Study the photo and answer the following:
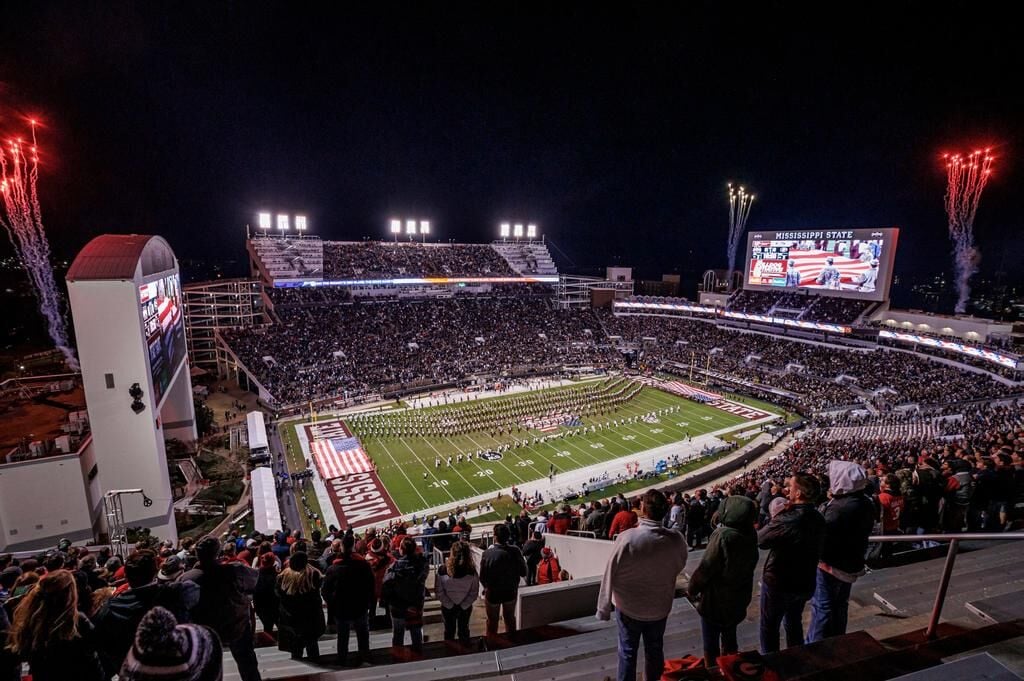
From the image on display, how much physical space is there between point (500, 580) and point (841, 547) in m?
3.05

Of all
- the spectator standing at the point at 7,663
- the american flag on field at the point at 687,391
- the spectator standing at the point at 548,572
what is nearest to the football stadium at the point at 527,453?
the spectator standing at the point at 548,572

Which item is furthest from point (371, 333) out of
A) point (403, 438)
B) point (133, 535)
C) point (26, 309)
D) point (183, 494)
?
point (26, 309)

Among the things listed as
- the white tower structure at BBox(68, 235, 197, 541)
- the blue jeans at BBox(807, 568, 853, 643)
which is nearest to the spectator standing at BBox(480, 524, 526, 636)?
the blue jeans at BBox(807, 568, 853, 643)

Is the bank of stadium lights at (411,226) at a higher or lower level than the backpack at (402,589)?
higher

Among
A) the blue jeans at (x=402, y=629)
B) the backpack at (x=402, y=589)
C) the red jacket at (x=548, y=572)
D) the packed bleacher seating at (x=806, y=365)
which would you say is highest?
the backpack at (x=402, y=589)

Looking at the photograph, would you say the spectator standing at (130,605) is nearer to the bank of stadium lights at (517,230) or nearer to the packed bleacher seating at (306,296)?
the packed bleacher seating at (306,296)

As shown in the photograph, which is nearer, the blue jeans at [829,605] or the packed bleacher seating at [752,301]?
the blue jeans at [829,605]

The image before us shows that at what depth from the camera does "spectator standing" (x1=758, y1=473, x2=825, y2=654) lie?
135 inches

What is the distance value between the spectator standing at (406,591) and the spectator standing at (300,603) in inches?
27.1

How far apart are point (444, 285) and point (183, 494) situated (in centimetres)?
3910

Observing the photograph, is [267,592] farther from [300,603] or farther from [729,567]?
[729,567]

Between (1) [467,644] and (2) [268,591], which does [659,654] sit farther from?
(2) [268,591]

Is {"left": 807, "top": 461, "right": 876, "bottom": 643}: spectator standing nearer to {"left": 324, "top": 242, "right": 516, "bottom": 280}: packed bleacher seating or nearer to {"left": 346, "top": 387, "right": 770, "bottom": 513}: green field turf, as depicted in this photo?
{"left": 346, "top": 387, "right": 770, "bottom": 513}: green field turf

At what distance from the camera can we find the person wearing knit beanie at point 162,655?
2.15 meters
